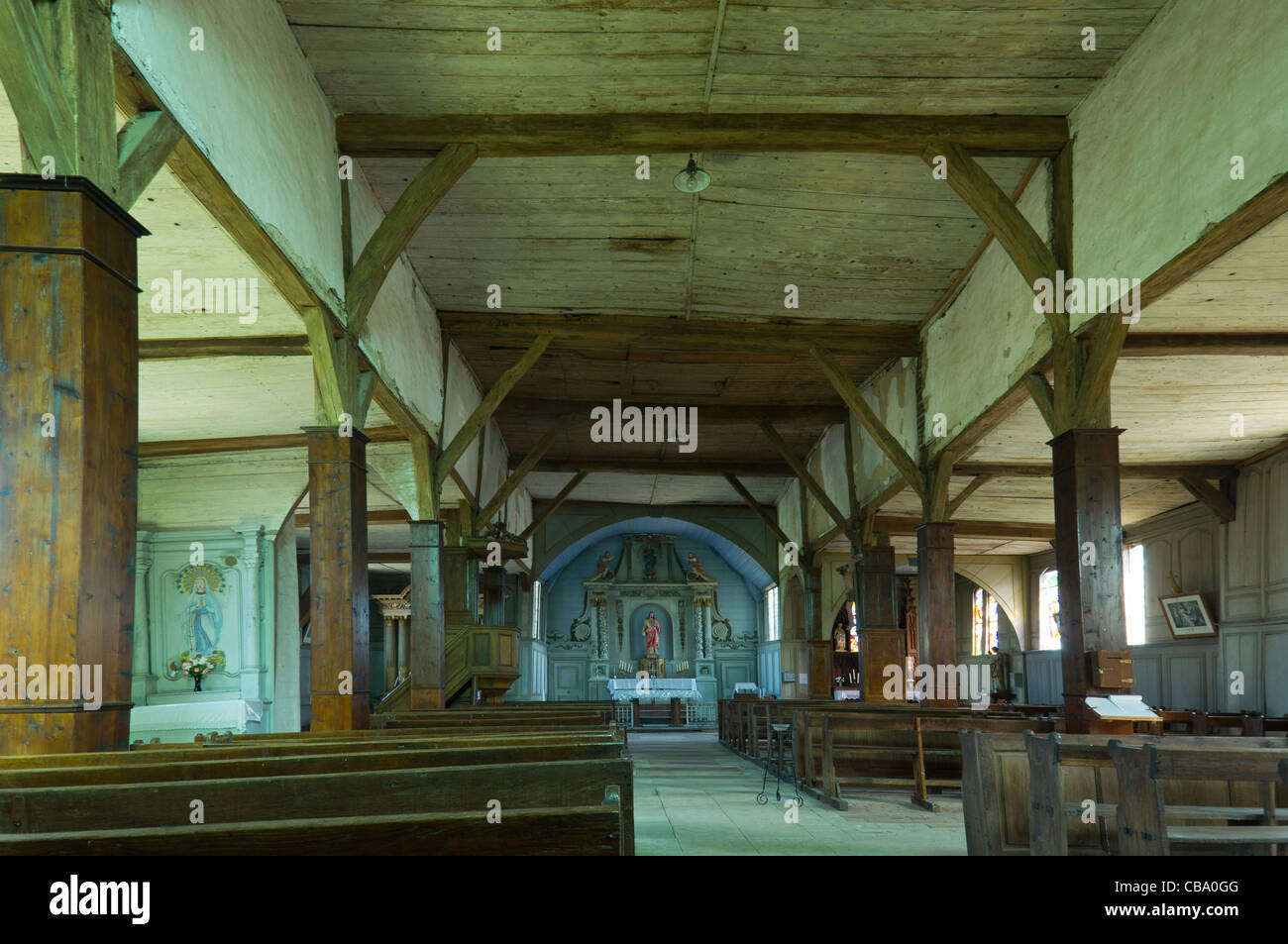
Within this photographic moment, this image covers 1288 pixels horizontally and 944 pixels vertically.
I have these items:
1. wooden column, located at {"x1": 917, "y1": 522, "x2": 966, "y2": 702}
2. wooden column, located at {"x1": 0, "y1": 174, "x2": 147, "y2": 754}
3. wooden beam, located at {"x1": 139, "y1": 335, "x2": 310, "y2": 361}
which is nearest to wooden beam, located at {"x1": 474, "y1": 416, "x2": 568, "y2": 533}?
wooden beam, located at {"x1": 139, "y1": 335, "x2": 310, "y2": 361}

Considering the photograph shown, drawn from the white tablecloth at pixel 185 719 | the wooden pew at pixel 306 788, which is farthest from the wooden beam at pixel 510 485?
the wooden pew at pixel 306 788

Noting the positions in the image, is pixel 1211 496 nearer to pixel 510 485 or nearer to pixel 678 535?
pixel 510 485

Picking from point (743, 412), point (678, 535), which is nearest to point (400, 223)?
point (743, 412)

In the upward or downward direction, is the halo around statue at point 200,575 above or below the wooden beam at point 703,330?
below

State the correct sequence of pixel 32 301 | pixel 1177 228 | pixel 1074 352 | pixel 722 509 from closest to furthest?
pixel 32 301
pixel 1177 228
pixel 1074 352
pixel 722 509

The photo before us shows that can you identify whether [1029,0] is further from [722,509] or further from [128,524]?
[722,509]

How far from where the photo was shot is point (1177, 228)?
6.45 meters

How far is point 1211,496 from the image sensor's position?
13.8 meters

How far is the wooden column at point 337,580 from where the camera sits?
25.2ft

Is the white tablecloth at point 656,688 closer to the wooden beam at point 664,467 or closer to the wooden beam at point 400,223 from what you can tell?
the wooden beam at point 664,467

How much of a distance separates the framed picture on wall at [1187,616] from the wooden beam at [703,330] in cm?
555

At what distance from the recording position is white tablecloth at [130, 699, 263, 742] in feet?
38.2
